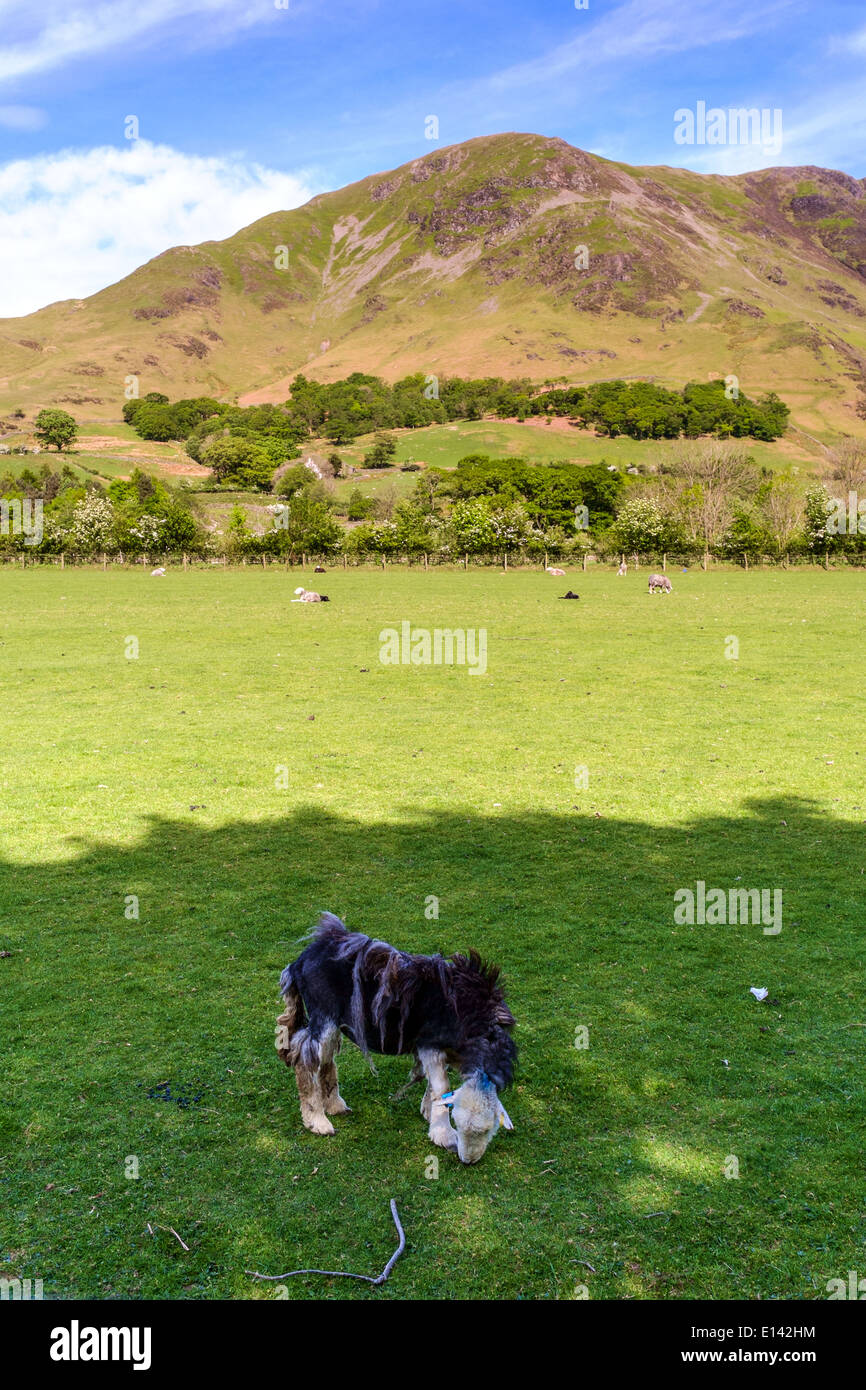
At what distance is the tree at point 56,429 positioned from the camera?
593 ft

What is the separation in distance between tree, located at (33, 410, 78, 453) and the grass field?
183m

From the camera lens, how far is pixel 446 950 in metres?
7.44

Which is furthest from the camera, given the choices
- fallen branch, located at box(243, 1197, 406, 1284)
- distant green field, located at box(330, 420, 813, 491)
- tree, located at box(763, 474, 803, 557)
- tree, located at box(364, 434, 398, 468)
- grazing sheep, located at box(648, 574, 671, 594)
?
tree, located at box(364, 434, 398, 468)

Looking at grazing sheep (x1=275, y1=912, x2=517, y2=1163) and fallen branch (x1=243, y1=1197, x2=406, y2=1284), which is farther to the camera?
grazing sheep (x1=275, y1=912, x2=517, y2=1163)

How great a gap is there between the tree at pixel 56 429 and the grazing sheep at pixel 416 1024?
19434cm

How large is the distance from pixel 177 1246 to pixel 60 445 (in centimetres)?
20179

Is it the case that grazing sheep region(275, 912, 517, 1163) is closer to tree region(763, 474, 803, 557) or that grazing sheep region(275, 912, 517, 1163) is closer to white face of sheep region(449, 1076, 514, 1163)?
white face of sheep region(449, 1076, 514, 1163)

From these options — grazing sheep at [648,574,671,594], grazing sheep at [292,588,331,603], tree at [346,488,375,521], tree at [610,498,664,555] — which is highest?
tree at [346,488,375,521]

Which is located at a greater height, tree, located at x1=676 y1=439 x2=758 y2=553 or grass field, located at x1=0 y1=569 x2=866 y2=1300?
tree, located at x1=676 y1=439 x2=758 y2=553

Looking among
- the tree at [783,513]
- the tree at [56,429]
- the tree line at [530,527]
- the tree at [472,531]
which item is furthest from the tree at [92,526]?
the tree at [56,429]

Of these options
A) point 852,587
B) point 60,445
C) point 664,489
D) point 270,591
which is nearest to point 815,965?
point 270,591

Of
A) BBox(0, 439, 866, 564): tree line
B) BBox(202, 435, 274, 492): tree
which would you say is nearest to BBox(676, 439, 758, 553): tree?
BBox(0, 439, 866, 564): tree line

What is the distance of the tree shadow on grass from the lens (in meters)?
4.32
